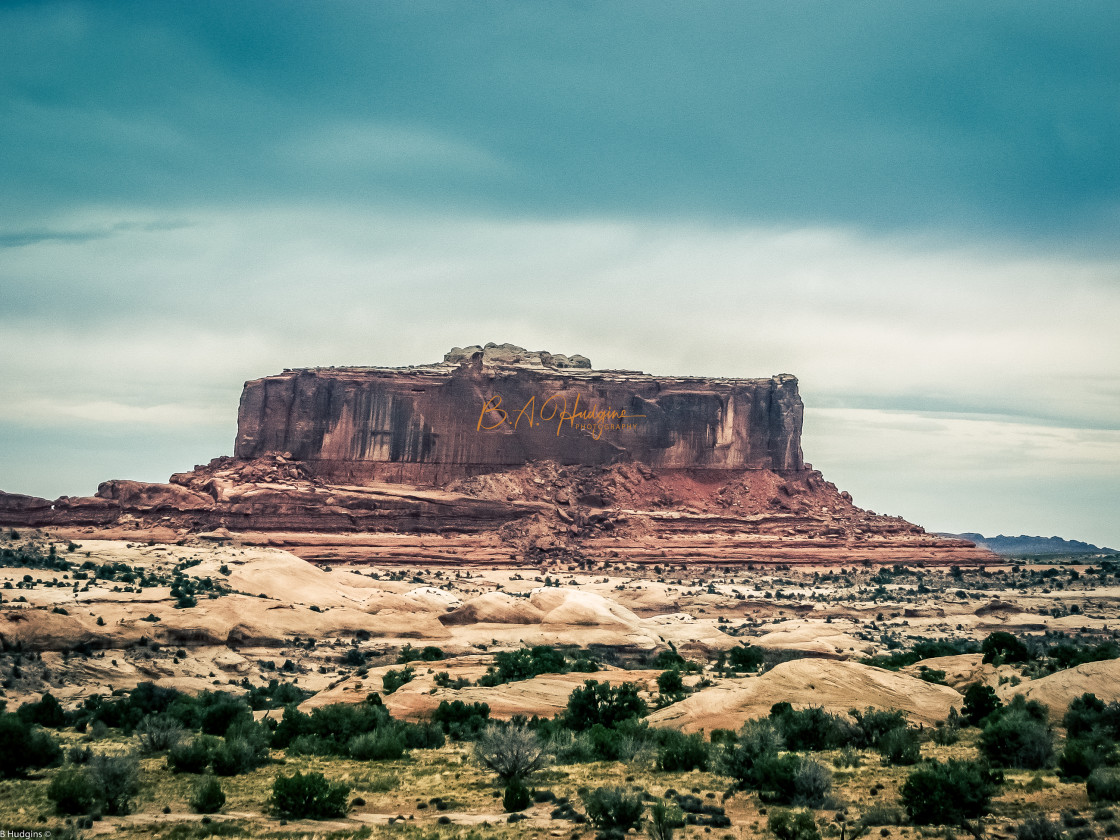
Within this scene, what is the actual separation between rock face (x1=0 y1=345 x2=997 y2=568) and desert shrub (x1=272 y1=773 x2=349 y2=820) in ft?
183

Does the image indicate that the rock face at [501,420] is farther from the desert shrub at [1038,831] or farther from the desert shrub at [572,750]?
the desert shrub at [1038,831]

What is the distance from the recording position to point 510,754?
1642 cm

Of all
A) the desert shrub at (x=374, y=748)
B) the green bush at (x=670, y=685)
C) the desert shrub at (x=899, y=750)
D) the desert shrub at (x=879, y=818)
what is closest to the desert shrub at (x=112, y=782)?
the desert shrub at (x=374, y=748)

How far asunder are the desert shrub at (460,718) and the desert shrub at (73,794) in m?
8.49

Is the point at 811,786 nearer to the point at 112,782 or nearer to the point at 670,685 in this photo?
the point at 112,782

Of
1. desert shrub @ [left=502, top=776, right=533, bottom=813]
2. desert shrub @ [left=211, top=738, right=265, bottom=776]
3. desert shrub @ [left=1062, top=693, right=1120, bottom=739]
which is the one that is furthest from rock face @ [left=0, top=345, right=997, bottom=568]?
desert shrub @ [left=502, top=776, right=533, bottom=813]

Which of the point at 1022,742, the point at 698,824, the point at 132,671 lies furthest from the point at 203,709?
the point at 1022,742

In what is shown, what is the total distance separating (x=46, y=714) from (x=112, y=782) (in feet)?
32.8

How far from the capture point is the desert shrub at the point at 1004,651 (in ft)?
94.7

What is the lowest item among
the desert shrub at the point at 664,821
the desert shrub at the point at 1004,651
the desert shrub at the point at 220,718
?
the desert shrub at the point at 220,718

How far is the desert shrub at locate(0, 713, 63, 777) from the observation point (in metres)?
16.6

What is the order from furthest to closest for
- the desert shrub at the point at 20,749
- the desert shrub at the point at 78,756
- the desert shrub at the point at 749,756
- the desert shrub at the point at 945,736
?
1. the desert shrub at the point at 945,736
2. the desert shrub at the point at 78,756
3. the desert shrub at the point at 20,749
4. the desert shrub at the point at 749,756

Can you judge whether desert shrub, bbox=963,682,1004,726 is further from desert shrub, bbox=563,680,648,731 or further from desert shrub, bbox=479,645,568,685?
desert shrub, bbox=479,645,568,685

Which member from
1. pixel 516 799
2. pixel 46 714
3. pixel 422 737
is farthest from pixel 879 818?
pixel 46 714
